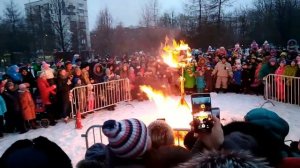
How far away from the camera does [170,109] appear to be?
1052cm

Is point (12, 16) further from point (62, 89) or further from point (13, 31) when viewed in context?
point (62, 89)

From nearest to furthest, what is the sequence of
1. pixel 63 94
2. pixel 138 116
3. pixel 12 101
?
pixel 12 101, pixel 63 94, pixel 138 116

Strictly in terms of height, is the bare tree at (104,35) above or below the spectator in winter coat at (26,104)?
above

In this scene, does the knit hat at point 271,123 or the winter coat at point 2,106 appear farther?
the winter coat at point 2,106

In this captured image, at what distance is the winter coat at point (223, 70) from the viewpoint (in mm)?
14203

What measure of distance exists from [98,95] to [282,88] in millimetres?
6542

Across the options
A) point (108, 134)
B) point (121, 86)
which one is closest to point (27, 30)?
point (121, 86)

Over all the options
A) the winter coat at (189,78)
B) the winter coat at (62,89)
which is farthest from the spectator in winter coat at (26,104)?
the winter coat at (189,78)

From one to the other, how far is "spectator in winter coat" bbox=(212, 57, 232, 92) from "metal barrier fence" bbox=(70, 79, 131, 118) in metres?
4.13

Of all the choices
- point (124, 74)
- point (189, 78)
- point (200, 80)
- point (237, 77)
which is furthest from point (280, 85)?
point (124, 74)

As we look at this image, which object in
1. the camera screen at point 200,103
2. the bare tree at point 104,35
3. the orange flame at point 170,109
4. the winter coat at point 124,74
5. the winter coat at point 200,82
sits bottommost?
the orange flame at point 170,109

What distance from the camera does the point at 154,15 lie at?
3891 cm

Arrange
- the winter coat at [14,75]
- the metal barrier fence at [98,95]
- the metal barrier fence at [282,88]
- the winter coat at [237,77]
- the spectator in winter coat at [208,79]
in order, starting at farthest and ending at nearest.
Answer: the spectator in winter coat at [208,79], the winter coat at [237,77], the metal barrier fence at [282,88], the metal barrier fence at [98,95], the winter coat at [14,75]

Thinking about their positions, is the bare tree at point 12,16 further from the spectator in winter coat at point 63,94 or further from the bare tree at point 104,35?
the spectator in winter coat at point 63,94
